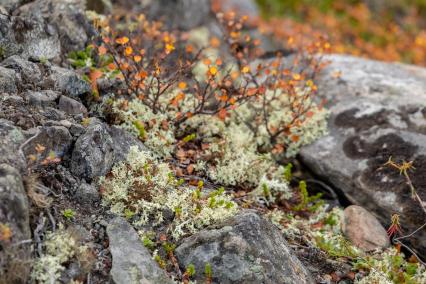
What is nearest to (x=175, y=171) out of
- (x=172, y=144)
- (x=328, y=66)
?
(x=172, y=144)

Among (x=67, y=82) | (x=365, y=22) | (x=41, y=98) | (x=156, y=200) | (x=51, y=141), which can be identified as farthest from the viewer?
(x=365, y=22)

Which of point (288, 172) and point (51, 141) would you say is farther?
point (288, 172)

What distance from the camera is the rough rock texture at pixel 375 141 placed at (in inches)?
265

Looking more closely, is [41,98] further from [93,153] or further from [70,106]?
[93,153]

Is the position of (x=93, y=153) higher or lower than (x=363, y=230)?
higher

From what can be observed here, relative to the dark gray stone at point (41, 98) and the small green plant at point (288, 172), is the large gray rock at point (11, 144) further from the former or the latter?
the small green plant at point (288, 172)

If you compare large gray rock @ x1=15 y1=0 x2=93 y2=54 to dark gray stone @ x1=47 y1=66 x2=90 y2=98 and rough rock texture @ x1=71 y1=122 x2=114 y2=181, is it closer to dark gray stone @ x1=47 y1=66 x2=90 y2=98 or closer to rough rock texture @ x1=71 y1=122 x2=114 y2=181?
dark gray stone @ x1=47 y1=66 x2=90 y2=98

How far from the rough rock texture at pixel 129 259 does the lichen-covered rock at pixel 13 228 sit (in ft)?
2.73

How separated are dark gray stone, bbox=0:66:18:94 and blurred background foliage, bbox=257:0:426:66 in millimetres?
10228

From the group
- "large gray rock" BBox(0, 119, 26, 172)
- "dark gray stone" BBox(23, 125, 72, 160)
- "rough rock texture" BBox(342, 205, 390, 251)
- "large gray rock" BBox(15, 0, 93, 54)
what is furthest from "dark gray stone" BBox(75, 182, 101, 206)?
"rough rock texture" BBox(342, 205, 390, 251)

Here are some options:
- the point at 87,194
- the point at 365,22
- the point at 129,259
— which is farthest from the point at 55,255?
the point at 365,22

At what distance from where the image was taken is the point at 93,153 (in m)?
5.43

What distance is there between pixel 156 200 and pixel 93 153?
3.01ft

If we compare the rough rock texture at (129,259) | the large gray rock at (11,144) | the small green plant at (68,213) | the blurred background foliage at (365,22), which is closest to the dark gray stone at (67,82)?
the large gray rock at (11,144)
